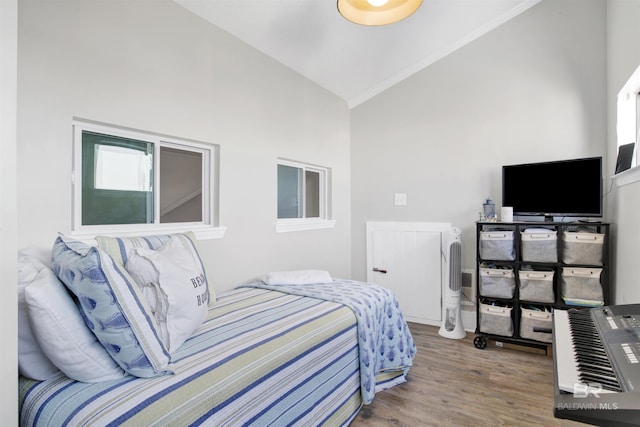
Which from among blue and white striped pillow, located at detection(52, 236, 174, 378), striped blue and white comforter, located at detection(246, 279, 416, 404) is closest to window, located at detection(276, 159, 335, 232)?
striped blue and white comforter, located at detection(246, 279, 416, 404)

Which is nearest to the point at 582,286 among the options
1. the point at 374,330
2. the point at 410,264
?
the point at 410,264

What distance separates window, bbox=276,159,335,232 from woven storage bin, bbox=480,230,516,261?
162 cm

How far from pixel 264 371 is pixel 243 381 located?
11 centimetres

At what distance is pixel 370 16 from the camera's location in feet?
6.54

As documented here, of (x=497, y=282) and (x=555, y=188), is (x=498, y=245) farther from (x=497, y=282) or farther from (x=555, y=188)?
(x=555, y=188)

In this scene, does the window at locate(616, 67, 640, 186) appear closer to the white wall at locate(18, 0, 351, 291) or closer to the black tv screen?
the black tv screen

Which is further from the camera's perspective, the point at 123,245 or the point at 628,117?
the point at 628,117

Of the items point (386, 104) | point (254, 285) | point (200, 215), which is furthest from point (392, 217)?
point (200, 215)

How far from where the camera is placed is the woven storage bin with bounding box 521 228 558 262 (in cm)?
273

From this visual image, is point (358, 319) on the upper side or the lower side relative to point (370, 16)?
lower

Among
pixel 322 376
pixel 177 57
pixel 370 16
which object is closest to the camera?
pixel 322 376

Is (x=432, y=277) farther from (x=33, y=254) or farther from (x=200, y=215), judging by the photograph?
(x=33, y=254)

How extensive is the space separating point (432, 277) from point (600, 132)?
1.97 metres

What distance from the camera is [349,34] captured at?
294 cm
